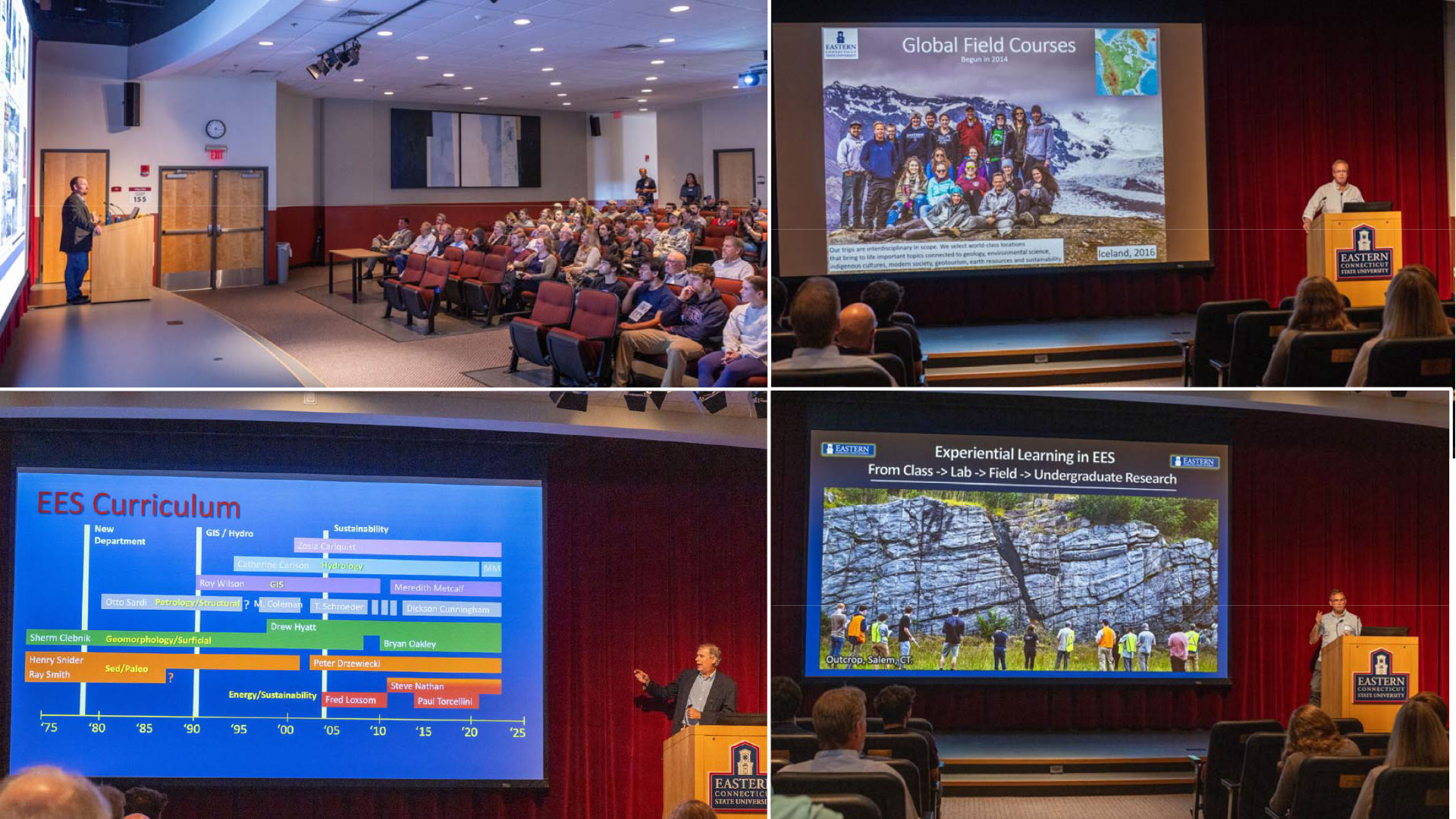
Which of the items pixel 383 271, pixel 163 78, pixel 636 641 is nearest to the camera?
pixel 163 78

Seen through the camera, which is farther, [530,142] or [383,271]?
[530,142]

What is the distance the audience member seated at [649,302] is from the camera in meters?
3.66

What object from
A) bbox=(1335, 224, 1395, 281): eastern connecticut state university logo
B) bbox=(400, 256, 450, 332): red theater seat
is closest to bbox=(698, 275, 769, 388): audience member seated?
bbox=(400, 256, 450, 332): red theater seat

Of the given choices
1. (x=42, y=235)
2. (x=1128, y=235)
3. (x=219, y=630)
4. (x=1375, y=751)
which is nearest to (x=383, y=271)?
(x=42, y=235)

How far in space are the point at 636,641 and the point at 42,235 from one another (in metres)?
2.98

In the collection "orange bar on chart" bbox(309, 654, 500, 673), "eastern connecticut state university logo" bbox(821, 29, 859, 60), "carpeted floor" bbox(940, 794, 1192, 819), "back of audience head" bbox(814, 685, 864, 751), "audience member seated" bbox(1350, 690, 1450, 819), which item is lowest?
"carpeted floor" bbox(940, 794, 1192, 819)

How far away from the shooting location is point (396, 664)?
14.8 feet

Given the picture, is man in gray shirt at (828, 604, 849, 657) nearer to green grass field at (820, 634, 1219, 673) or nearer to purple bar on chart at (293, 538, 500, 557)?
green grass field at (820, 634, 1219, 673)

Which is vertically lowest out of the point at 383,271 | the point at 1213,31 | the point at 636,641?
the point at 636,641

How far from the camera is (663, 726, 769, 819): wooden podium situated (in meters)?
4.42

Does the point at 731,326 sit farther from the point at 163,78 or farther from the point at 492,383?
the point at 163,78

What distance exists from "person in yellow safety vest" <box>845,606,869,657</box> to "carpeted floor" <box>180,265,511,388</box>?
1417mm

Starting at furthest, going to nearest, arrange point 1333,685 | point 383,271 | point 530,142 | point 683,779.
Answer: point 683,779 → point 1333,685 → point 530,142 → point 383,271

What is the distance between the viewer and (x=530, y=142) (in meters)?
3.80
